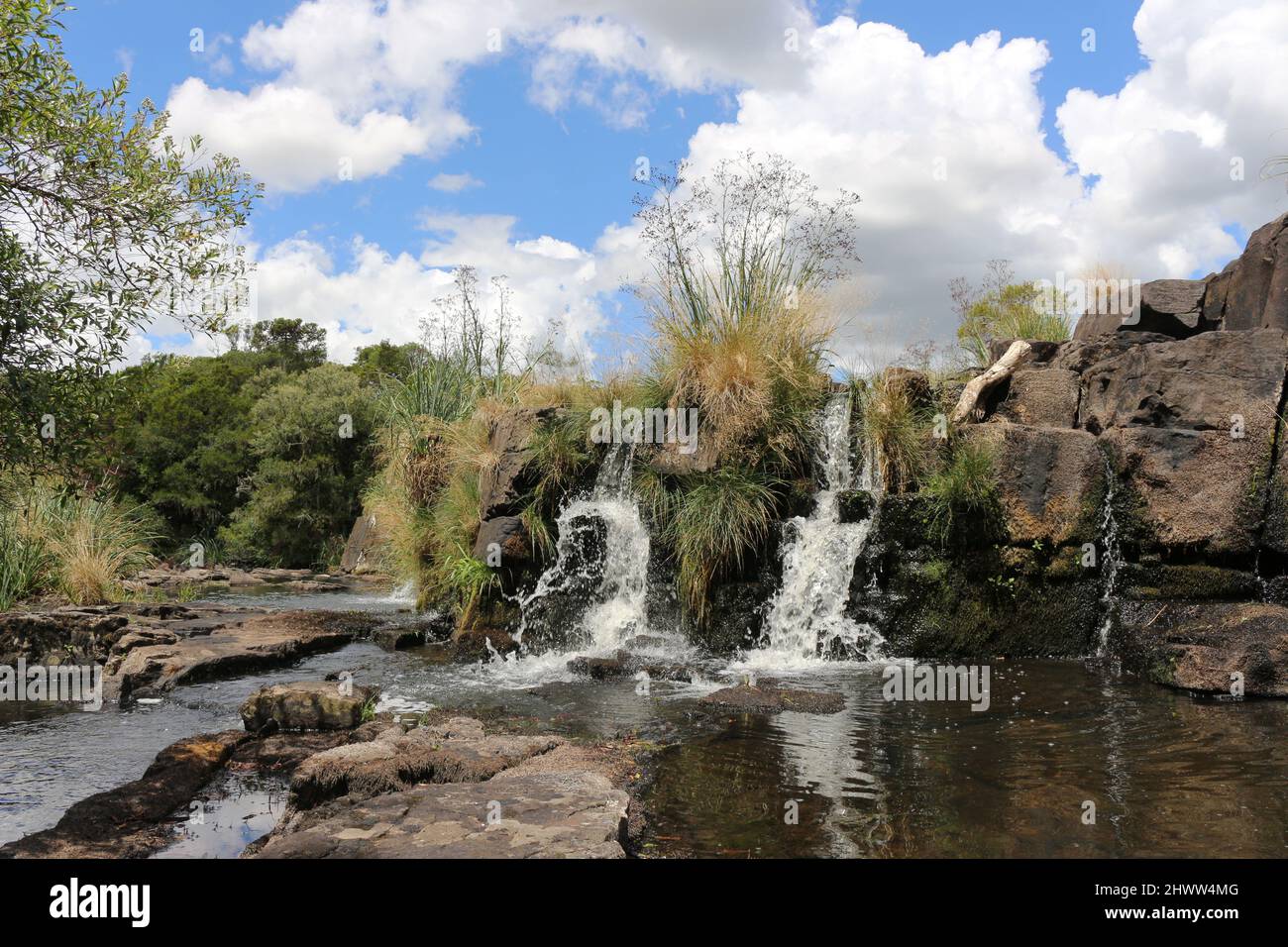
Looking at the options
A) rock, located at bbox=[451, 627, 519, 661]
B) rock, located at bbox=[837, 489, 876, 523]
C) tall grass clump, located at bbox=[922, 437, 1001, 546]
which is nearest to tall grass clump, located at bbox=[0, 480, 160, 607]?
rock, located at bbox=[451, 627, 519, 661]

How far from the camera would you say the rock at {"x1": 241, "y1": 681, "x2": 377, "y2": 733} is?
19.3ft

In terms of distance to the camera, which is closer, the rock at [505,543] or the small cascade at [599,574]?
the small cascade at [599,574]

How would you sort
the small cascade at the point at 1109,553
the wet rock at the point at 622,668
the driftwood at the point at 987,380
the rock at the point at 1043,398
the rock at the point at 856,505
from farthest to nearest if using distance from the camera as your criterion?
the rock at the point at 1043,398 → the driftwood at the point at 987,380 → the rock at the point at 856,505 → the small cascade at the point at 1109,553 → the wet rock at the point at 622,668

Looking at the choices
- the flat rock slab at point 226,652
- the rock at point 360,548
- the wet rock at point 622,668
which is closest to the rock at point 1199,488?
the wet rock at point 622,668

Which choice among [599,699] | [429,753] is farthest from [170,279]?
[599,699]

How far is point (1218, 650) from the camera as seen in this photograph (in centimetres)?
693

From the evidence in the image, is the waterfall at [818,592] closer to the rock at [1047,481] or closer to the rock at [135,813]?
the rock at [1047,481]

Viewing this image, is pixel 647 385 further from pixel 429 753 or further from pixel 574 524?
pixel 429 753

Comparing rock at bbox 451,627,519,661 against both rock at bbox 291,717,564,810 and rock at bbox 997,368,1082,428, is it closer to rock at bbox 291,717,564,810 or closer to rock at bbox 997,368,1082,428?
rock at bbox 291,717,564,810

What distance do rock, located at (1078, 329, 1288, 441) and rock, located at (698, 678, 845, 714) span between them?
183 inches

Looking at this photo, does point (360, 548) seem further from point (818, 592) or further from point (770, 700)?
point (770, 700)

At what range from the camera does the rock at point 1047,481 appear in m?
8.68

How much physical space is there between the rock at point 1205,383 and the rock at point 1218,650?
1.84m

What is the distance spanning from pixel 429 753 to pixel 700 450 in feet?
17.4
